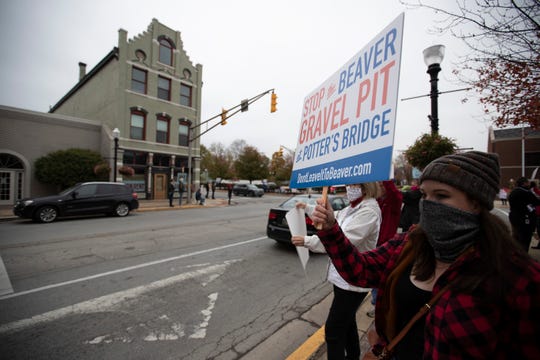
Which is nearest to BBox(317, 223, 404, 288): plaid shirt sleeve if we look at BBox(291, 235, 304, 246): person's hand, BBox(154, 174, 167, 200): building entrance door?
BBox(291, 235, 304, 246): person's hand

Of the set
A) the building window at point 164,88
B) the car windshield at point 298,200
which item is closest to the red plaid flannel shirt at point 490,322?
the car windshield at point 298,200

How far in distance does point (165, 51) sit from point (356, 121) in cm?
2429

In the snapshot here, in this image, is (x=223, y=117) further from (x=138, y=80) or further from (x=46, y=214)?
(x=138, y=80)

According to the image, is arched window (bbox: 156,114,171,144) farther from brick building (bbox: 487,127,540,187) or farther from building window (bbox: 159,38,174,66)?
brick building (bbox: 487,127,540,187)

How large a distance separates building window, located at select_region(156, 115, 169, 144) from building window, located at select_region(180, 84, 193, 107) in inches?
98.2

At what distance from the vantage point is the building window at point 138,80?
19297 mm

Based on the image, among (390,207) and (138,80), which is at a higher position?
(138,80)

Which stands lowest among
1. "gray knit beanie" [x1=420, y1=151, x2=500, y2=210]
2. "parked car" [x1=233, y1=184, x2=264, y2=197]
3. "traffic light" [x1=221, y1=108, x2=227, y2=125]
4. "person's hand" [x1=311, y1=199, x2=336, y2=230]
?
"parked car" [x1=233, y1=184, x2=264, y2=197]

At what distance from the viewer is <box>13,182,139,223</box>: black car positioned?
9.74 meters

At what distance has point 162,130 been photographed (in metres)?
21.1

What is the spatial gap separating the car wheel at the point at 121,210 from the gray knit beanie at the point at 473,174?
13.6 metres

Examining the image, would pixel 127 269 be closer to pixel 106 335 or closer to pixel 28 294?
pixel 28 294

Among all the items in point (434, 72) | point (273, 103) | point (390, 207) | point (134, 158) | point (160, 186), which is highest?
point (273, 103)

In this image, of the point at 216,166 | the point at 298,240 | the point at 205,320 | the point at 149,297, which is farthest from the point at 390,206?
the point at 216,166
